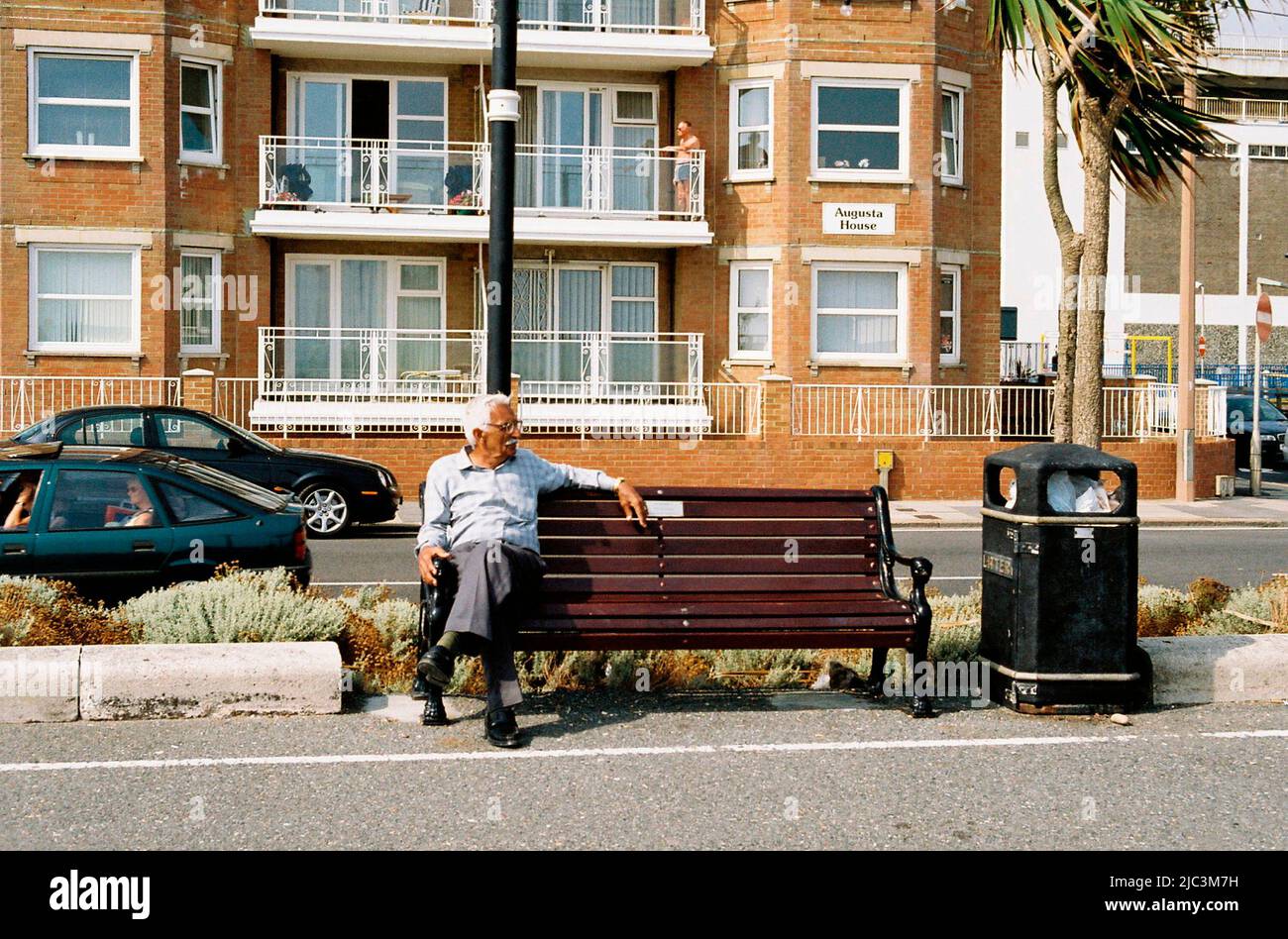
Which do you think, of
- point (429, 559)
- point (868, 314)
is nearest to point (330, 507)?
point (429, 559)

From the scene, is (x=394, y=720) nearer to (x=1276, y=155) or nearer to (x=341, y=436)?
(x=341, y=436)

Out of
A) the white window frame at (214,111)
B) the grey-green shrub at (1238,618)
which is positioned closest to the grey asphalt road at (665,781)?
the grey-green shrub at (1238,618)

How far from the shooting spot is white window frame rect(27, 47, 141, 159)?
23797mm

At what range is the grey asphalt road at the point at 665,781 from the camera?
18.3ft

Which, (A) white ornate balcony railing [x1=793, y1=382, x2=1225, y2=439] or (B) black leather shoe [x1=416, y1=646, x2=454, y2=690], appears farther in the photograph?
(A) white ornate balcony railing [x1=793, y1=382, x2=1225, y2=439]

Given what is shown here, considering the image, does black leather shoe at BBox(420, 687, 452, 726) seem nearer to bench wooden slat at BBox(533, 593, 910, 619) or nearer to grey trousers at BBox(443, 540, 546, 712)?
grey trousers at BBox(443, 540, 546, 712)

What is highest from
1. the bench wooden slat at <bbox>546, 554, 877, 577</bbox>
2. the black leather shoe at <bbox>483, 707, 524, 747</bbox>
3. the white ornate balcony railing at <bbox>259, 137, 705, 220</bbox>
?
the white ornate balcony railing at <bbox>259, 137, 705, 220</bbox>

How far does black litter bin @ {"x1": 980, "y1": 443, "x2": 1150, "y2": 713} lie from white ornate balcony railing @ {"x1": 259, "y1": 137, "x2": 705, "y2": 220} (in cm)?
1855

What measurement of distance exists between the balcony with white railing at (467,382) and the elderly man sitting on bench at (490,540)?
52.4ft

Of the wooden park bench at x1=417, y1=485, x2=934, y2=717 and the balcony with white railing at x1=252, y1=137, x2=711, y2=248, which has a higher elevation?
the balcony with white railing at x1=252, y1=137, x2=711, y2=248

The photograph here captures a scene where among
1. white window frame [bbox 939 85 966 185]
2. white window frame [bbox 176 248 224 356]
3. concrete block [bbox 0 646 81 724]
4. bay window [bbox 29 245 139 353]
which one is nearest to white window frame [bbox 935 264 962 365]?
white window frame [bbox 939 85 966 185]

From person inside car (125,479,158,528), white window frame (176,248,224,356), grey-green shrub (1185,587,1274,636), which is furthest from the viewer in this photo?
white window frame (176,248,224,356)

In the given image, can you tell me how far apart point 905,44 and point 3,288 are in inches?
607

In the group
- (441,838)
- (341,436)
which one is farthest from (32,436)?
(441,838)
